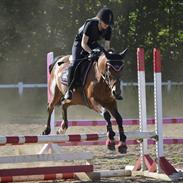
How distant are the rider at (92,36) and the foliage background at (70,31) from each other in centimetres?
1640

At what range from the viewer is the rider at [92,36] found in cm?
809

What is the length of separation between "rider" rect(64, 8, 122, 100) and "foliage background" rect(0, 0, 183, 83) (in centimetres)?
1640

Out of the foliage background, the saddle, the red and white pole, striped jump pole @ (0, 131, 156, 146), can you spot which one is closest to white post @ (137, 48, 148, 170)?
the red and white pole

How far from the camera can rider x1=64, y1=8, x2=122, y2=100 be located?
809 centimetres

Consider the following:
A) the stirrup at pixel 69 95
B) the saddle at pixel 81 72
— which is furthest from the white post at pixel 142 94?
the stirrup at pixel 69 95

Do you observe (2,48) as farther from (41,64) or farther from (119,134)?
(119,134)

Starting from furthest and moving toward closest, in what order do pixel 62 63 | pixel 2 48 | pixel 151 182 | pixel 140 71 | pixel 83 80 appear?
pixel 2 48 → pixel 62 63 → pixel 83 80 → pixel 140 71 → pixel 151 182

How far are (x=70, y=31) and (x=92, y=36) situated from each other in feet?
57.2

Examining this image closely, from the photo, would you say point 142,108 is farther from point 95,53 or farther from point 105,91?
point 95,53

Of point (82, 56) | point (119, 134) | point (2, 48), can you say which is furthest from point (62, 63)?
point (2, 48)

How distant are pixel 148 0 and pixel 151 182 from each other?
19769 mm

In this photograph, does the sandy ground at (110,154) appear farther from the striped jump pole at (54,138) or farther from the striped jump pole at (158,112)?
the striped jump pole at (54,138)

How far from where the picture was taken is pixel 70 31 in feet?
84.1

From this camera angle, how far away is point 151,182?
7258mm
